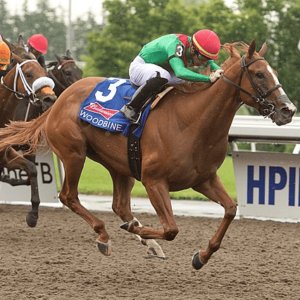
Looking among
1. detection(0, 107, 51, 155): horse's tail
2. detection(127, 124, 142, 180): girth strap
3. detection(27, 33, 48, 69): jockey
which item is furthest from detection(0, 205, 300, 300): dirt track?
detection(27, 33, 48, 69): jockey

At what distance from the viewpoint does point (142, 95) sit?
7188 mm

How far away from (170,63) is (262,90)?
790 mm

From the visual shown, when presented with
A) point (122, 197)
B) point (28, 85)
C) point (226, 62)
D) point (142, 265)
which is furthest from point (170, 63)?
point (28, 85)

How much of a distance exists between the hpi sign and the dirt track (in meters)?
0.22

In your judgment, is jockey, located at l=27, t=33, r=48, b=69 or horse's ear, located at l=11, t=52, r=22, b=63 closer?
horse's ear, located at l=11, t=52, r=22, b=63

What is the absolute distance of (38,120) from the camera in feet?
27.6

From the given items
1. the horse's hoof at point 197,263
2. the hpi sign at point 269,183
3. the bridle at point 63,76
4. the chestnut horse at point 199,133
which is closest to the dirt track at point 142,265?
the horse's hoof at point 197,263

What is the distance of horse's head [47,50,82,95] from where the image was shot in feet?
38.1

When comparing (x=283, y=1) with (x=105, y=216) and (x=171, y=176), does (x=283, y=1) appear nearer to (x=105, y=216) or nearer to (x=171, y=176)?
(x=105, y=216)

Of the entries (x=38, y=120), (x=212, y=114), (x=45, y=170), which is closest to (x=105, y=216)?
(x=45, y=170)

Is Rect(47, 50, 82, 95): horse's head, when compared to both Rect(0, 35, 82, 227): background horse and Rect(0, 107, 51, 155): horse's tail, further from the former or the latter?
Rect(0, 107, 51, 155): horse's tail

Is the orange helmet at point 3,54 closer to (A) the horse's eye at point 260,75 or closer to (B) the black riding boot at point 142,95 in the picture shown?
(B) the black riding boot at point 142,95

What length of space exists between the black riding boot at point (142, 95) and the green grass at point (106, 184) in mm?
6017

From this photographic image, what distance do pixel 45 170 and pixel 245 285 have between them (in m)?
5.44
